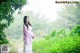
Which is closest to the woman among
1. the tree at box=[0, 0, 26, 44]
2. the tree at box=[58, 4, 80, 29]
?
the tree at box=[0, 0, 26, 44]

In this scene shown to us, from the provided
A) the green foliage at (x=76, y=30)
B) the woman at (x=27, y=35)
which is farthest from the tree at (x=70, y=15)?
the woman at (x=27, y=35)

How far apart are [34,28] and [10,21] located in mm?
312

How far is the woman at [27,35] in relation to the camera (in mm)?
4387

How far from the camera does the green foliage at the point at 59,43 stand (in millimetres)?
4363

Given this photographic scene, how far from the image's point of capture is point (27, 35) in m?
4.40

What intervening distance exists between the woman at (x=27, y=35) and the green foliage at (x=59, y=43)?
6 centimetres

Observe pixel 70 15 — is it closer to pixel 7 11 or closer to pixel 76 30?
pixel 76 30

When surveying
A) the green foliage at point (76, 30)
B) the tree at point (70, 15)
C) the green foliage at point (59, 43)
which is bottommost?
the green foliage at point (59, 43)

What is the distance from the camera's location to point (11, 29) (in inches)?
175

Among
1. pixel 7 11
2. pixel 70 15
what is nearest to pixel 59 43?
pixel 70 15

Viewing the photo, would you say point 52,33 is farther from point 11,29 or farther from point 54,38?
point 11,29

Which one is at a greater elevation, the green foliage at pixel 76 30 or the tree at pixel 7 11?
the tree at pixel 7 11

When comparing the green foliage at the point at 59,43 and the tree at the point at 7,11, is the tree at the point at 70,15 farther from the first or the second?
the tree at the point at 7,11

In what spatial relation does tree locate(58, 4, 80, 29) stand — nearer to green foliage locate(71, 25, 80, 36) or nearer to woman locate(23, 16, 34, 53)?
green foliage locate(71, 25, 80, 36)
